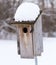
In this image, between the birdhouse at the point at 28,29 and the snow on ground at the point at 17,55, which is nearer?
the birdhouse at the point at 28,29

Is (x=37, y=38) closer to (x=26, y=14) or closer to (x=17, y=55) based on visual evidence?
(x=26, y=14)

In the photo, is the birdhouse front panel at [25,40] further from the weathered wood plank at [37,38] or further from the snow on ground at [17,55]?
the snow on ground at [17,55]

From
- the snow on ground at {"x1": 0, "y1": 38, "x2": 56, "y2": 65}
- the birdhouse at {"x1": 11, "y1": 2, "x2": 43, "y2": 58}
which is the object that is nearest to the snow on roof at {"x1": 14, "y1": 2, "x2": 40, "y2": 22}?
the birdhouse at {"x1": 11, "y1": 2, "x2": 43, "y2": 58}

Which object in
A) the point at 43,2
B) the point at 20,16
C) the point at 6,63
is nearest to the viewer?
the point at 20,16

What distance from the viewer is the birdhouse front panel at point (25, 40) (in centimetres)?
117

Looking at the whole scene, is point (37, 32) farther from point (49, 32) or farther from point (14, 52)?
point (14, 52)

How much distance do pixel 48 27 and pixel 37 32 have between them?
37 centimetres

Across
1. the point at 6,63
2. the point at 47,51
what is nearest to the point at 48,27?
the point at 47,51

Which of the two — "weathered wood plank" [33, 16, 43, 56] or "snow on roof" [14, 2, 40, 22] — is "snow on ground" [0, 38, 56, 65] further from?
"snow on roof" [14, 2, 40, 22]

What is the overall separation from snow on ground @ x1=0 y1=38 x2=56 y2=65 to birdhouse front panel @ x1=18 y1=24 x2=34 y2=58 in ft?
1.31

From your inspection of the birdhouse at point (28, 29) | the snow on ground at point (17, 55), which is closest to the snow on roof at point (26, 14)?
the birdhouse at point (28, 29)

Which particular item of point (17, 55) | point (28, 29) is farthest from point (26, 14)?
point (17, 55)

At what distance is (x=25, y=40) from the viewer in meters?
1.19

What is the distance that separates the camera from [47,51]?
1605 millimetres
